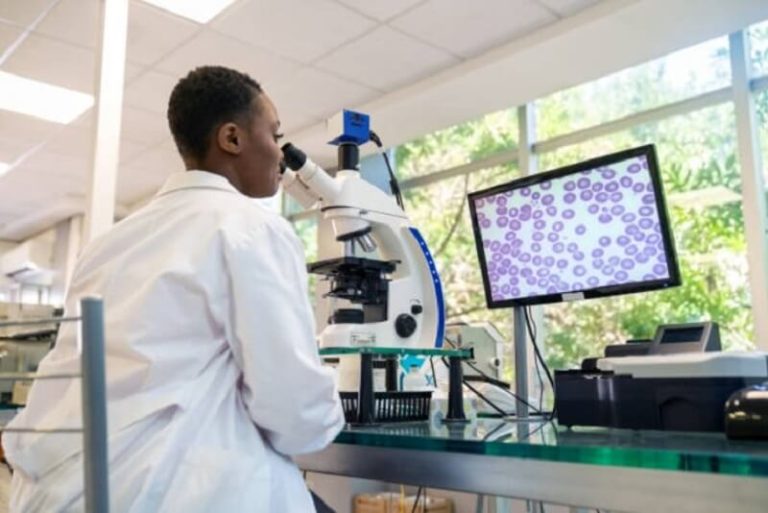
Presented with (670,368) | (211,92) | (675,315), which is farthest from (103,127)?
(675,315)

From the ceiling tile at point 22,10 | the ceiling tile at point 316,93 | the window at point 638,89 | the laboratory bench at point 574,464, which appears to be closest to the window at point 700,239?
the window at point 638,89

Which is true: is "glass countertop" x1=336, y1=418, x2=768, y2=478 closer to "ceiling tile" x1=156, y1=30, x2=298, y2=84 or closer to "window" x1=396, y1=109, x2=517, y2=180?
"ceiling tile" x1=156, y1=30, x2=298, y2=84

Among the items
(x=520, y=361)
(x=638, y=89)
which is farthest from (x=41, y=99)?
(x=520, y=361)

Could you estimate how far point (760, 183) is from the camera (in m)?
3.05

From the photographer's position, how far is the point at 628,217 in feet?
4.21

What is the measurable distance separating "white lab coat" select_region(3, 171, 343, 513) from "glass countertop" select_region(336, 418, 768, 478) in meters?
0.15

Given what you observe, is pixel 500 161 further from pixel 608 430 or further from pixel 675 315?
pixel 608 430

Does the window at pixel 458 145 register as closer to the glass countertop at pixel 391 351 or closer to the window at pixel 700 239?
the window at pixel 700 239

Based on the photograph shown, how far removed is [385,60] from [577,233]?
2.38m

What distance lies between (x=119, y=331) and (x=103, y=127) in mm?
1816

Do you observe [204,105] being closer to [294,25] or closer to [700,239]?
[294,25]

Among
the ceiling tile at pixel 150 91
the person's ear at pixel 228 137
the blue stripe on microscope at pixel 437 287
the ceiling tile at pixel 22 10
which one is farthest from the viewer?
the ceiling tile at pixel 150 91

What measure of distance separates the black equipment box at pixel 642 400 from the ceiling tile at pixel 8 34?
10.1 feet

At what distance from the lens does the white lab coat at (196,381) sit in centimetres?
90
